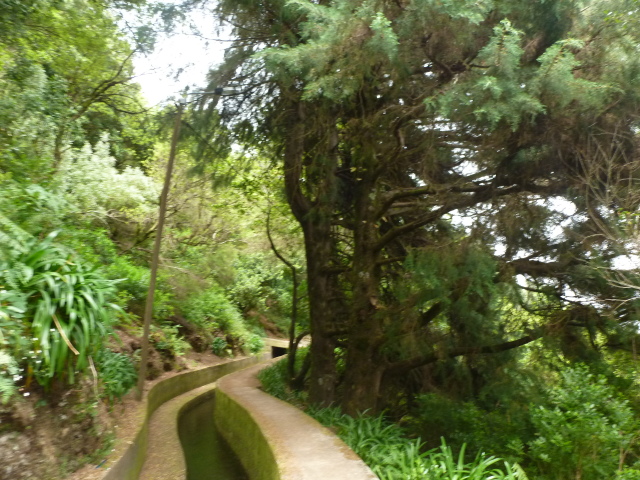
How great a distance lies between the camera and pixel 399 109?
786 cm

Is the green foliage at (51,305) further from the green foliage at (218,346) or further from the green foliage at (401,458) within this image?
the green foliage at (218,346)

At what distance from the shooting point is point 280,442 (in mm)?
6672

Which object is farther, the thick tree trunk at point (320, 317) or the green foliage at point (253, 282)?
the green foliage at point (253, 282)

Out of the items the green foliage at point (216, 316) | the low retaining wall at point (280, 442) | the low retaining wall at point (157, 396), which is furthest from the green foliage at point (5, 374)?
the green foliage at point (216, 316)

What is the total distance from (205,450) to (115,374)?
2648mm

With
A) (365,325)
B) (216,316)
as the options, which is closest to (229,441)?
(365,325)

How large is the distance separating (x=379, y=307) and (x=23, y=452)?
5.81 meters

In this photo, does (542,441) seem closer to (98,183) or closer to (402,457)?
(402,457)

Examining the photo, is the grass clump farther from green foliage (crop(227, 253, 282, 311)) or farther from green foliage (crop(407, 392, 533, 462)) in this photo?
green foliage (crop(227, 253, 282, 311))

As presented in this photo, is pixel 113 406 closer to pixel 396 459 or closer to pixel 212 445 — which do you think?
pixel 212 445

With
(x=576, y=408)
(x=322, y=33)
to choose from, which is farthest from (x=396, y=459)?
→ (x=322, y=33)

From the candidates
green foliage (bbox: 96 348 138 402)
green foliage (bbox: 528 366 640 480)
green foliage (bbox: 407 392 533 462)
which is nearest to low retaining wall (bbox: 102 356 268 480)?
green foliage (bbox: 96 348 138 402)

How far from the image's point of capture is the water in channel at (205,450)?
858 cm

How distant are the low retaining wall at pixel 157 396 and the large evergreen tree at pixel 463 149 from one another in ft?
11.7
